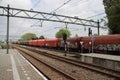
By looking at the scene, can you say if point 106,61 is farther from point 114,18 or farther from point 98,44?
point 114,18

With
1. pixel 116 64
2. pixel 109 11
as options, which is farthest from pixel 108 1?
pixel 116 64

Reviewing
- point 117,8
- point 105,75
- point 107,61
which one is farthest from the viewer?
point 117,8

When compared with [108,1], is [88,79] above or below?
below

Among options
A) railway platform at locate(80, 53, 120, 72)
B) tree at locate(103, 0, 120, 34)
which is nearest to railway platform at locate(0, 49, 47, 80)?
railway platform at locate(80, 53, 120, 72)

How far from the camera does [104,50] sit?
31.7 m

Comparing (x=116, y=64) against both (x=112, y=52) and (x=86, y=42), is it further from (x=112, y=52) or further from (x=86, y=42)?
(x=86, y=42)

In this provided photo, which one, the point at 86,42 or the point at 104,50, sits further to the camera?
the point at 86,42

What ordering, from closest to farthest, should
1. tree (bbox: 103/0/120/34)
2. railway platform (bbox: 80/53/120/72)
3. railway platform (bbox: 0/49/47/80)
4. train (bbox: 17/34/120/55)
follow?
railway platform (bbox: 0/49/47/80) → railway platform (bbox: 80/53/120/72) → train (bbox: 17/34/120/55) → tree (bbox: 103/0/120/34)

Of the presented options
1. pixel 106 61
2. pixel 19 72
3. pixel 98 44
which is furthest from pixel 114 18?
pixel 19 72

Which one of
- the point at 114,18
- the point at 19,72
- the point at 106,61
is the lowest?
the point at 19,72

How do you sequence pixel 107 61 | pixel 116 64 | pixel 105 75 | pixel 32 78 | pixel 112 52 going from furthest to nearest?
pixel 112 52 < pixel 107 61 < pixel 116 64 < pixel 105 75 < pixel 32 78

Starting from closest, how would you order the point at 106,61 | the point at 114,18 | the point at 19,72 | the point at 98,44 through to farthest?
the point at 19,72 → the point at 106,61 → the point at 98,44 → the point at 114,18

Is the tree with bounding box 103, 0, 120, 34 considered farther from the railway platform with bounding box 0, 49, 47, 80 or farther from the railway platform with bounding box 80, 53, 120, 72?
the railway platform with bounding box 0, 49, 47, 80

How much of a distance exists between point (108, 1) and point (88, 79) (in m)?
41.5
